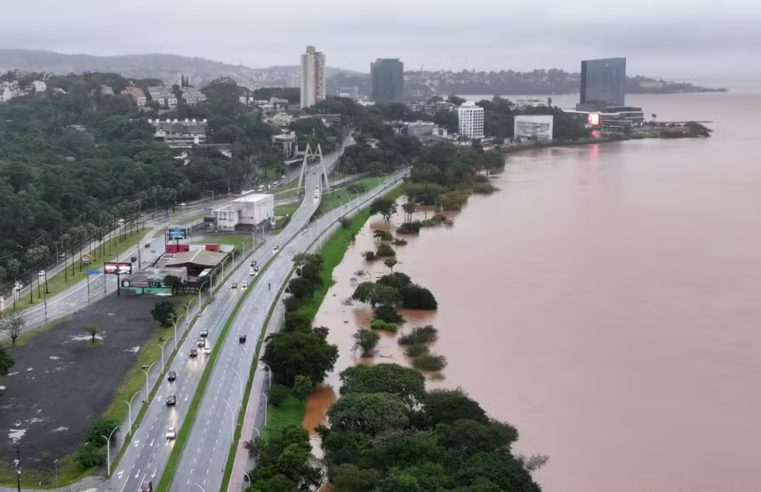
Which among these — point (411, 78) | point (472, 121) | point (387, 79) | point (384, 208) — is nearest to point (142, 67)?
point (411, 78)

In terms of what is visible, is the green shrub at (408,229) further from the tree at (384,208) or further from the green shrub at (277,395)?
the green shrub at (277,395)

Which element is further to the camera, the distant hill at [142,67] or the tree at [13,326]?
the distant hill at [142,67]

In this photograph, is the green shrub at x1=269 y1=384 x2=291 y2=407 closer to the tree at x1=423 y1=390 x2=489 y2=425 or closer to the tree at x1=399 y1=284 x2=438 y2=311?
the tree at x1=423 y1=390 x2=489 y2=425

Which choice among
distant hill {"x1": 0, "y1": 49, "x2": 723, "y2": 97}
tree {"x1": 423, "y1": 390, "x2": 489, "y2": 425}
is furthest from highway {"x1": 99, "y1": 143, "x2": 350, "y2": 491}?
distant hill {"x1": 0, "y1": 49, "x2": 723, "y2": 97}

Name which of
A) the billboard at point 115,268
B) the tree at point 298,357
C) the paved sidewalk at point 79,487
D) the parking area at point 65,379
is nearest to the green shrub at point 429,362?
the tree at point 298,357

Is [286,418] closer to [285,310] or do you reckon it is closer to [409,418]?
[409,418]

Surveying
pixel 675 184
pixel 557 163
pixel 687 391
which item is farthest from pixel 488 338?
pixel 557 163

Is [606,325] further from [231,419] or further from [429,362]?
[231,419]
